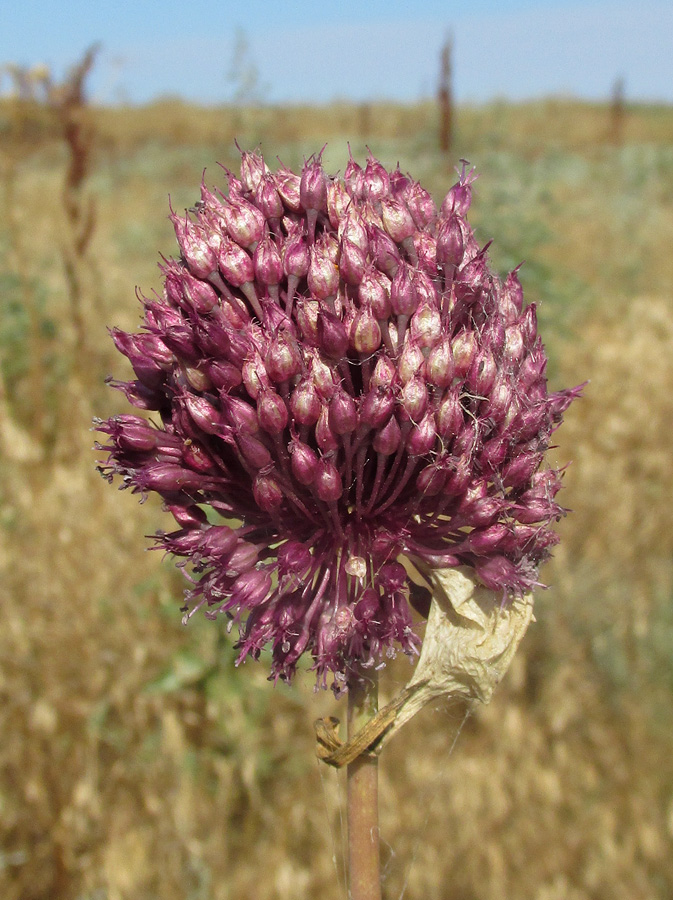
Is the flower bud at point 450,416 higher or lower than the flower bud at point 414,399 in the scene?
lower

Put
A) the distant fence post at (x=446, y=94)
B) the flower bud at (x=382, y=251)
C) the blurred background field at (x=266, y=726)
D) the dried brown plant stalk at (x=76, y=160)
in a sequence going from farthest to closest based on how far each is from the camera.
Answer: the distant fence post at (x=446, y=94), the dried brown plant stalk at (x=76, y=160), the blurred background field at (x=266, y=726), the flower bud at (x=382, y=251)

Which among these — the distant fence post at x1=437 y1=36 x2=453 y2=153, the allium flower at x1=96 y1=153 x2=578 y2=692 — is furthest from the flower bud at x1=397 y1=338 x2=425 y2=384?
the distant fence post at x1=437 y1=36 x2=453 y2=153

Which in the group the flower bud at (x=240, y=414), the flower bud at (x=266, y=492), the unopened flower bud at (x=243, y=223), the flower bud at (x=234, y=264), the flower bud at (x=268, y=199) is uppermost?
the flower bud at (x=268, y=199)

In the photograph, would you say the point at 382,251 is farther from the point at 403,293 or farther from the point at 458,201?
the point at 458,201

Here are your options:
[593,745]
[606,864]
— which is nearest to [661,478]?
[593,745]

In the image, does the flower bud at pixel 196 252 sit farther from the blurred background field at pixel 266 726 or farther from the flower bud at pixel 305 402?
the blurred background field at pixel 266 726

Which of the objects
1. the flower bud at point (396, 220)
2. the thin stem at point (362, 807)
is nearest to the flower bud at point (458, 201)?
the flower bud at point (396, 220)

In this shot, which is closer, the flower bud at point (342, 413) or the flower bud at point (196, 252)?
the flower bud at point (342, 413)

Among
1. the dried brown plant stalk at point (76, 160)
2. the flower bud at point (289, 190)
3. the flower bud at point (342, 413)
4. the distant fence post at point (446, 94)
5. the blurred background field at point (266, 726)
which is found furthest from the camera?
the distant fence post at point (446, 94)

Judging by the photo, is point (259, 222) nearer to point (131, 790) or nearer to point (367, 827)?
point (367, 827)

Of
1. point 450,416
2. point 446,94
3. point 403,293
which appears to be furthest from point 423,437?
point 446,94
